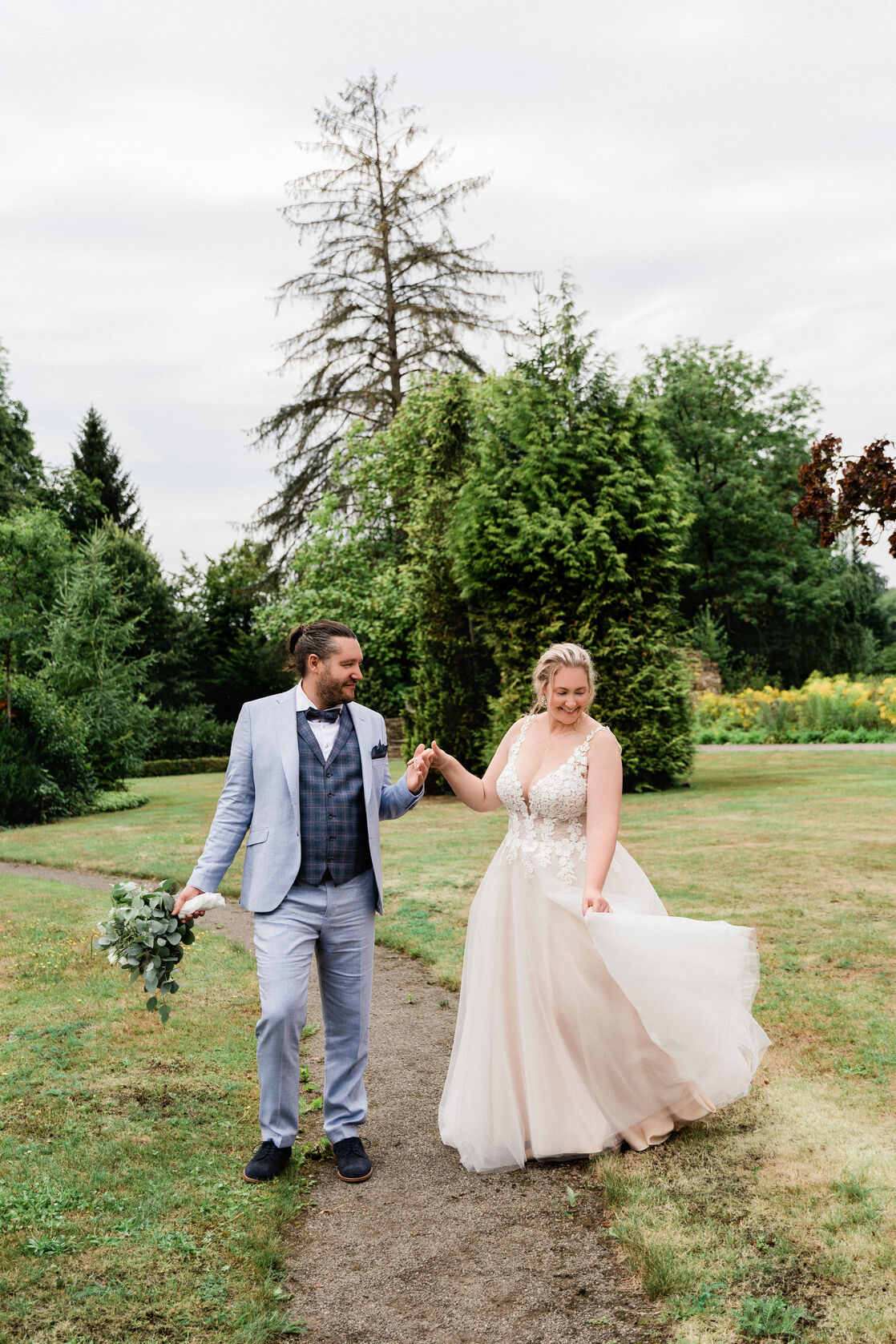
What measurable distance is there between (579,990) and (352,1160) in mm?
1074

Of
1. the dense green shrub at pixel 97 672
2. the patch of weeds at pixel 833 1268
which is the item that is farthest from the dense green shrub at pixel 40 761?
the patch of weeds at pixel 833 1268

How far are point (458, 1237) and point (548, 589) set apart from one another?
12.5 meters

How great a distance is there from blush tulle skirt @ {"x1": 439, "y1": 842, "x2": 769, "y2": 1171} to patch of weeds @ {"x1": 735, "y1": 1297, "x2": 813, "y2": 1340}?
1.12m

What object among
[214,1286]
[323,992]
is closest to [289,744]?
[323,992]

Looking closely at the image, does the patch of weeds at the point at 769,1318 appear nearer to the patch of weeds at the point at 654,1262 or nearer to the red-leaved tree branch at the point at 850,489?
the patch of weeds at the point at 654,1262

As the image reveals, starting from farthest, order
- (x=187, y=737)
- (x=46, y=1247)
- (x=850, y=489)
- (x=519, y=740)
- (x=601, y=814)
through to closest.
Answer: (x=187, y=737)
(x=850, y=489)
(x=519, y=740)
(x=601, y=814)
(x=46, y=1247)

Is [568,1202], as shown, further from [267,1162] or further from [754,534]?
[754,534]

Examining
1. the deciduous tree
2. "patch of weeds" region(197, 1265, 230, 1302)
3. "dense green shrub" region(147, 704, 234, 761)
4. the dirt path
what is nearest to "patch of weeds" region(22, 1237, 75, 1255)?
"patch of weeds" region(197, 1265, 230, 1302)

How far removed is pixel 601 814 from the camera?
171 inches

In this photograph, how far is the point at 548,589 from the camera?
15.6 m

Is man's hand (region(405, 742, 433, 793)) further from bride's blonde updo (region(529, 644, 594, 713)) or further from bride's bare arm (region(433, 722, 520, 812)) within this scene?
bride's blonde updo (region(529, 644, 594, 713))

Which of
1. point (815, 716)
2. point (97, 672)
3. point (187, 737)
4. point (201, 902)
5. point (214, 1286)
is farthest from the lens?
point (187, 737)

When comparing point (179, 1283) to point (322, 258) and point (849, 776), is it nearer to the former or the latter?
point (849, 776)

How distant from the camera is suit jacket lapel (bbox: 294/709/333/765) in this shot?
408 cm
